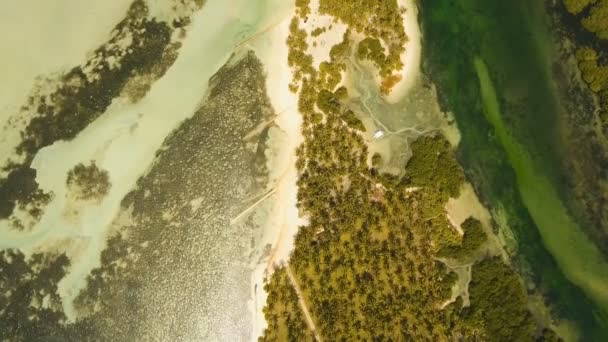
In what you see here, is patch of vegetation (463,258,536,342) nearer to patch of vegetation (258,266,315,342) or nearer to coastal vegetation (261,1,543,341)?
coastal vegetation (261,1,543,341)

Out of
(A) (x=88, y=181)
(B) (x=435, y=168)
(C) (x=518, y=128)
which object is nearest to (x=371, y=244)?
(B) (x=435, y=168)

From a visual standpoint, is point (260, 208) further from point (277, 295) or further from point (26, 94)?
point (26, 94)

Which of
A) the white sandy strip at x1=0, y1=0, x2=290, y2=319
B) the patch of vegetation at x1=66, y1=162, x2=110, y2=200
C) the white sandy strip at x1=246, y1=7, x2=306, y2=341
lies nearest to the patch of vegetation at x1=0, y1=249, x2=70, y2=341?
the white sandy strip at x1=0, y1=0, x2=290, y2=319

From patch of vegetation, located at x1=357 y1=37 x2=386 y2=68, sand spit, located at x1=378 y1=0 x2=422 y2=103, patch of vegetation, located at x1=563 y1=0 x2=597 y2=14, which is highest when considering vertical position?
patch of vegetation, located at x1=357 y1=37 x2=386 y2=68

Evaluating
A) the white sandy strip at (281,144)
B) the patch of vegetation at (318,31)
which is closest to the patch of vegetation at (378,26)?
the patch of vegetation at (318,31)

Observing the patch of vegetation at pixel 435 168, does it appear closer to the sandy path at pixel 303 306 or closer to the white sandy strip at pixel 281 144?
the white sandy strip at pixel 281 144
